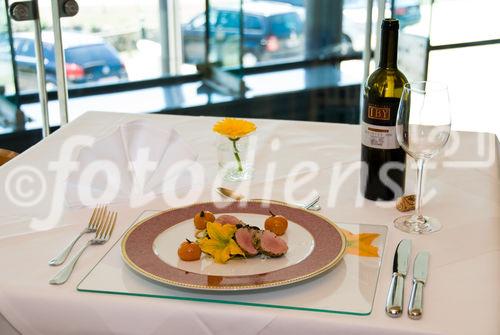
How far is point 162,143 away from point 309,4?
2.89 m

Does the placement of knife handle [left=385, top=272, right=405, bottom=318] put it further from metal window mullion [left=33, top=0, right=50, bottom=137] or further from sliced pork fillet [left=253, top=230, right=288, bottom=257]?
metal window mullion [left=33, top=0, right=50, bottom=137]


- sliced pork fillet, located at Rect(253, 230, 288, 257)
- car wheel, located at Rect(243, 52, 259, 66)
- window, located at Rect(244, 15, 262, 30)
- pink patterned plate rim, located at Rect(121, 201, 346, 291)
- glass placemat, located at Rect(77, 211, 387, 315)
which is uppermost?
window, located at Rect(244, 15, 262, 30)

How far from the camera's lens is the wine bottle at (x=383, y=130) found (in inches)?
51.8

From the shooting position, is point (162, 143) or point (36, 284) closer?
point (36, 284)

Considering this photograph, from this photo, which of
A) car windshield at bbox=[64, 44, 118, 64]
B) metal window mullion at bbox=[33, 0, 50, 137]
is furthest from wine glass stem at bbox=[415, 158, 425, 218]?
car windshield at bbox=[64, 44, 118, 64]

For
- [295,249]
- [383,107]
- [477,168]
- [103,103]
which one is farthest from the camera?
[103,103]

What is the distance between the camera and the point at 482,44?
4.02 metres

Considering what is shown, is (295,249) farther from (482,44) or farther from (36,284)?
(482,44)

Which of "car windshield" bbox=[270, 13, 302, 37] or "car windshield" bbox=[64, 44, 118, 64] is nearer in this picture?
"car windshield" bbox=[64, 44, 118, 64]

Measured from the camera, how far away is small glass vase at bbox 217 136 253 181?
151cm

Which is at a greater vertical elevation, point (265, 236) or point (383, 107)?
point (383, 107)

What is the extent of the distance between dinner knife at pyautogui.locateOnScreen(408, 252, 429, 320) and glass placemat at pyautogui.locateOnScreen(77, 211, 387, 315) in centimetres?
5

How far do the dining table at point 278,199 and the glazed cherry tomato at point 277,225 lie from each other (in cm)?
16

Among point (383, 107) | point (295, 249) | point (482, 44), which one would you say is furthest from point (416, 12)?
point (295, 249)
